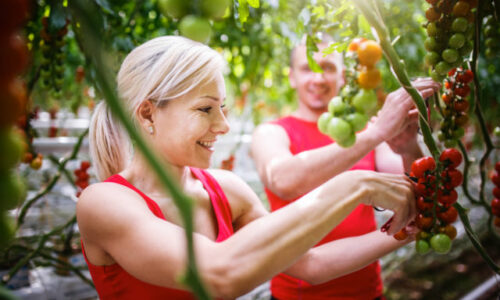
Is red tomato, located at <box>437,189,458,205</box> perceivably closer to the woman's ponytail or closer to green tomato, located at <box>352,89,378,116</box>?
green tomato, located at <box>352,89,378,116</box>

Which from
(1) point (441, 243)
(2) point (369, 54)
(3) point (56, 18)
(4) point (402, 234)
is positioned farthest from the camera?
(3) point (56, 18)

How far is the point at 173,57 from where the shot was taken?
0.81 m

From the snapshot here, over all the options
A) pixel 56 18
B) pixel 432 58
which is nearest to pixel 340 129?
pixel 432 58

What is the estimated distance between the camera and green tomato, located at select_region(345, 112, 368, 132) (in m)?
0.45

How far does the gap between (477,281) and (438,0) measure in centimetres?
292

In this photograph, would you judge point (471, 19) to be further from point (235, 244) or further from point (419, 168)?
point (235, 244)

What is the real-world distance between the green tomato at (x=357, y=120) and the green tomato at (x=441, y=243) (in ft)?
0.87

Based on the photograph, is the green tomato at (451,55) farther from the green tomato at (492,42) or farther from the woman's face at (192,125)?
the woman's face at (192,125)

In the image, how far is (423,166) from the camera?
61cm

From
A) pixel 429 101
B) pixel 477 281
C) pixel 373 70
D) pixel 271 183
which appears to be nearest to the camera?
pixel 373 70

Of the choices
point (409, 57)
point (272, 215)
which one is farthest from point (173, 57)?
point (409, 57)

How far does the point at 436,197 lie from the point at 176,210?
0.59 m

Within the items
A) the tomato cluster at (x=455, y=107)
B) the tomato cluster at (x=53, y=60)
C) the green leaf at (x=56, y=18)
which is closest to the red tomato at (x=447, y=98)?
the tomato cluster at (x=455, y=107)

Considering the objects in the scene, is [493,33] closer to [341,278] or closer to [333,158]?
[333,158]
